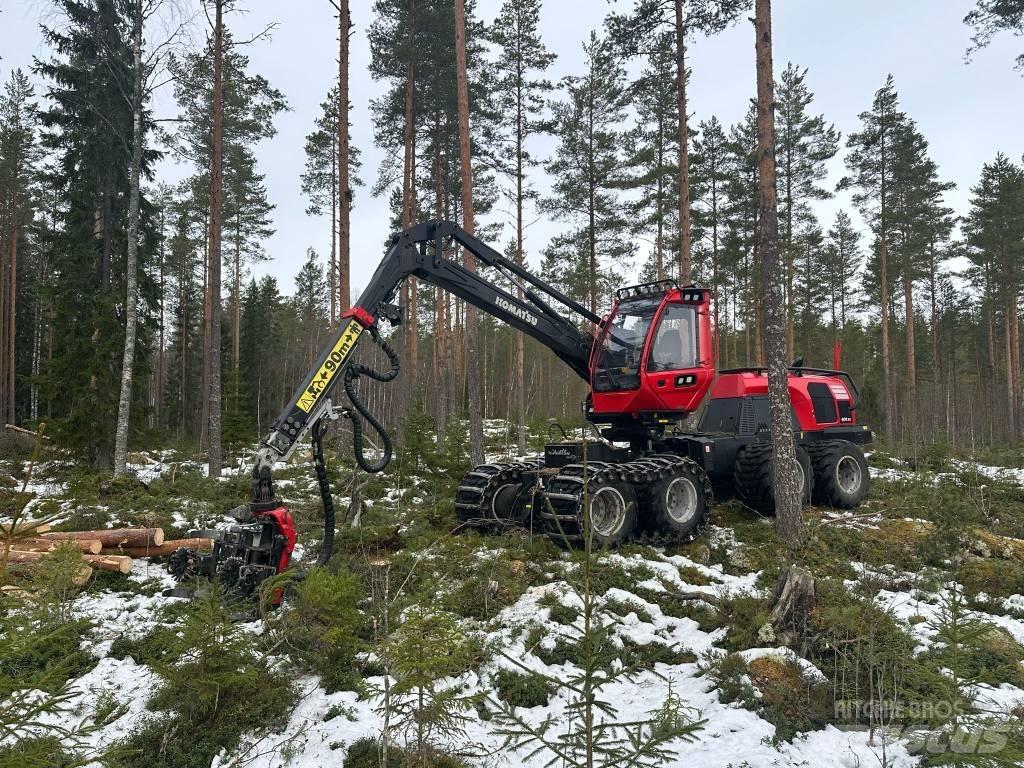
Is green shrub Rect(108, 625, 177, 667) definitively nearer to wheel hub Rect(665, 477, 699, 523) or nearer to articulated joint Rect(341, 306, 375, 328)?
articulated joint Rect(341, 306, 375, 328)

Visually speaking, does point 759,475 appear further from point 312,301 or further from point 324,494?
point 312,301

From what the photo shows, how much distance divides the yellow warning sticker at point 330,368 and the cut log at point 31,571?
307 centimetres

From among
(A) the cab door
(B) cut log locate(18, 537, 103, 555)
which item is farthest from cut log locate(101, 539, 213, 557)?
(A) the cab door

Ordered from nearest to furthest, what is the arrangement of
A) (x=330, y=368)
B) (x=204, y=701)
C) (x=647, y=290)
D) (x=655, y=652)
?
(x=204, y=701) < (x=655, y=652) < (x=330, y=368) < (x=647, y=290)

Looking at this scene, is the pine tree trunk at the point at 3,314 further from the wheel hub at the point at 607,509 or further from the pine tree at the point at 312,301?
the wheel hub at the point at 607,509

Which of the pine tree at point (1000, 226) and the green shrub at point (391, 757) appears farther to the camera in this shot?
the pine tree at point (1000, 226)

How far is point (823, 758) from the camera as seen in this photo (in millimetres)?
3598

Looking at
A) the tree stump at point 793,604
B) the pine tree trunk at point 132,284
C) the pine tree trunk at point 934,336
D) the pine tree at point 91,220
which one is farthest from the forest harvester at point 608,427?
the pine tree trunk at point 934,336

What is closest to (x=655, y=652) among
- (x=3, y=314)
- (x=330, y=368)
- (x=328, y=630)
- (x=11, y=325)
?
(x=328, y=630)

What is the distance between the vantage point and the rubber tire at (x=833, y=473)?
9.73m

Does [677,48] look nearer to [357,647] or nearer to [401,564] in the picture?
[401,564]

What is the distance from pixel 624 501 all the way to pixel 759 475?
2.83m

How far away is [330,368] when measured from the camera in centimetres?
605

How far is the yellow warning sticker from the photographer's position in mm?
5887
